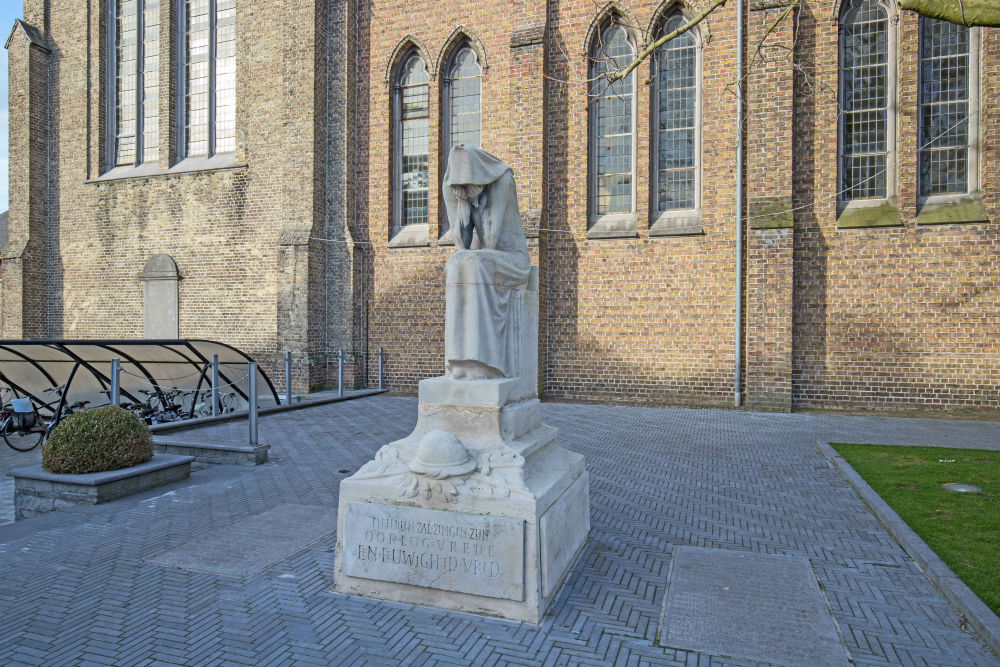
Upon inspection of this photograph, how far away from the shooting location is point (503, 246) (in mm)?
4844

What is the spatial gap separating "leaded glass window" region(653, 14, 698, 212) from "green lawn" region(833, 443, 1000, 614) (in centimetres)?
712

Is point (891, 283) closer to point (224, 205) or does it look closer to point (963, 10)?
point (963, 10)

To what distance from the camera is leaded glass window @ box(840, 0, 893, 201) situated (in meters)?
12.9

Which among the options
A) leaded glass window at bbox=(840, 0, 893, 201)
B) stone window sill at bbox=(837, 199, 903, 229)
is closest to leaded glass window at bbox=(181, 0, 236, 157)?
leaded glass window at bbox=(840, 0, 893, 201)

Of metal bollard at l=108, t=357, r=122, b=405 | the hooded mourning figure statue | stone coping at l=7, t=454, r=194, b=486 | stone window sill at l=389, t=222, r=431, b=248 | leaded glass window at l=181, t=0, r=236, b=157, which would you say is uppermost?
leaded glass window at l=181, t=0, r=236, b=157

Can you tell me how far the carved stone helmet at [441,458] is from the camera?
3.84m

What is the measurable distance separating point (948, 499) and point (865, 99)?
33.2 ft

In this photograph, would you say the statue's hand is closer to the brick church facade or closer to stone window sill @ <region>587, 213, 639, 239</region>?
the brick church facade

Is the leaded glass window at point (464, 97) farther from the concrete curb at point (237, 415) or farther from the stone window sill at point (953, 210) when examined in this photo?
the stone window sill at point (953, 210)

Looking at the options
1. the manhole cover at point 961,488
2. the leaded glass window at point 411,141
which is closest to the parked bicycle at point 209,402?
the leaded glass window at point 411,141

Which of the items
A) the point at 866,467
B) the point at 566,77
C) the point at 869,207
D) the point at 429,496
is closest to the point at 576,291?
the point at 566,77

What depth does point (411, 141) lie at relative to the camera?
16422mm

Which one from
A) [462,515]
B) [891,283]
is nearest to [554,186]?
[891,283]

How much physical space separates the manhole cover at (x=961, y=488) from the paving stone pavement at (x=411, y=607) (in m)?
1.07
